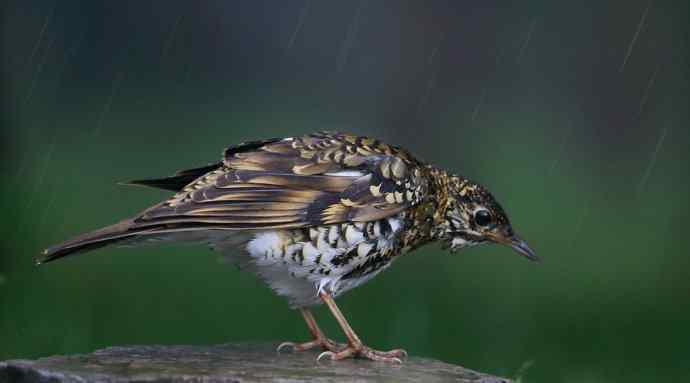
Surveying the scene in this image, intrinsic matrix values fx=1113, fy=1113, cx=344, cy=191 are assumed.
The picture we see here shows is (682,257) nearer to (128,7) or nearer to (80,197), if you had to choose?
(80,197)

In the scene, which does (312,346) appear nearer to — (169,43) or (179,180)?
(179,180)

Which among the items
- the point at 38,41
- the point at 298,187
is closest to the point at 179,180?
the point at 298,187

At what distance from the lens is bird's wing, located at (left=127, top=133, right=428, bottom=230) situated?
16.1ft

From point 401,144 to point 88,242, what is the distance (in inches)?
244

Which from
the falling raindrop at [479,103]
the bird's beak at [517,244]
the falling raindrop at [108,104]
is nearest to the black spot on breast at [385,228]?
the bird's beak at [517,244]

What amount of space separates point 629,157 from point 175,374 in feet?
23.7

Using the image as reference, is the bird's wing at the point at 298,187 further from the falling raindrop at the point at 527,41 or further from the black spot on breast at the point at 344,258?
the falling raindrop at the point at 527,41

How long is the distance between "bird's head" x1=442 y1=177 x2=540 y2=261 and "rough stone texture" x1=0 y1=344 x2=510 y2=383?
2.35 feet

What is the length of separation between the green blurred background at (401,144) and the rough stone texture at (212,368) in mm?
1676

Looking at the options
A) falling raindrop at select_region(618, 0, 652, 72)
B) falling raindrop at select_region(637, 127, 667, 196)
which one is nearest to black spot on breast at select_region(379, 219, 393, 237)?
falling raindrop at select_region(637, 127, 667, 196)

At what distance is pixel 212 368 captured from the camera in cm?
467

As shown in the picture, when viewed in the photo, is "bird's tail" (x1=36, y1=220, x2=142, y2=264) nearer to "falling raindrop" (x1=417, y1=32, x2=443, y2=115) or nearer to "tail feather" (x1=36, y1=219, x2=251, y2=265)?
"tail feather" (x1=36, y1=219, x2=251, y2=265)

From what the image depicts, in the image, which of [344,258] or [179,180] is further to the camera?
[179,180]

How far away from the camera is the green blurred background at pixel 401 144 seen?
7375 mm
